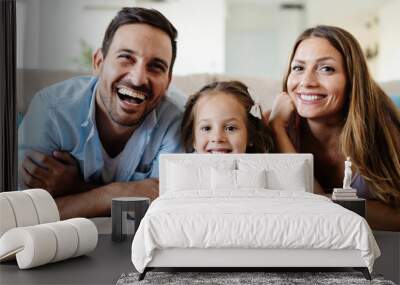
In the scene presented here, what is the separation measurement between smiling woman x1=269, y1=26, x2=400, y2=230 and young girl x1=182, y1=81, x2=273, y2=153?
0.84 ft

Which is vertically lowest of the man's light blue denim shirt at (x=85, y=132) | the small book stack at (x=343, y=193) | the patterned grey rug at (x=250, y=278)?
the patterned grey rug at (x=250, y=278)

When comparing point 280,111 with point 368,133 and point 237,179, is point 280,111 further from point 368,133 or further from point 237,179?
point 237,179

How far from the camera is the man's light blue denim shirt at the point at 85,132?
7109 mm

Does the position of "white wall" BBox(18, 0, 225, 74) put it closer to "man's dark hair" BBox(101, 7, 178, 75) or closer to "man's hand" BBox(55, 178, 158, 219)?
"man's dark hair" BBox(101, 7, 178, 75)

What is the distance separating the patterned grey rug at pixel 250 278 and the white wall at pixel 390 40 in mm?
2819

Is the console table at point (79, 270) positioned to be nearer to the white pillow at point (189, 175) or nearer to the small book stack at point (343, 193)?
the white pillow at point (189, 175)

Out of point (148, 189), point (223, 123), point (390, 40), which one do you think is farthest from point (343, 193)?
point (148, 189)

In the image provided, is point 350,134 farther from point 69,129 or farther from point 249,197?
point 69,129

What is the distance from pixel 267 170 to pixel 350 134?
1.08 meters

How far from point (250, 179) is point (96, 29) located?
2.44 metres

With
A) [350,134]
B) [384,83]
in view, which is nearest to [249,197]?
[350,134]

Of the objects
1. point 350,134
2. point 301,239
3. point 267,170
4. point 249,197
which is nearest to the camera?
point 301,239

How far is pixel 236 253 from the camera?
4711mm

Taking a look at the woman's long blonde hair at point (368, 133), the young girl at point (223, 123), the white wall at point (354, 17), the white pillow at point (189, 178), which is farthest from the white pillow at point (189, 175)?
the white wall at point (354, 17)
